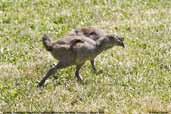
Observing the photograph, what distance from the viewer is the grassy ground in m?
9.20

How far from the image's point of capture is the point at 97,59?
38.2 ft

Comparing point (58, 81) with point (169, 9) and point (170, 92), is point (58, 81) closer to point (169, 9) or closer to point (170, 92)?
point (170, 92)

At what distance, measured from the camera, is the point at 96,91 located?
9.65 metres

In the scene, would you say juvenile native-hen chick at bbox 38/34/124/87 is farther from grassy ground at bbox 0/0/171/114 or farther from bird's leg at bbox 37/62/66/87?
grassy ground at bbox 0/0/171/114

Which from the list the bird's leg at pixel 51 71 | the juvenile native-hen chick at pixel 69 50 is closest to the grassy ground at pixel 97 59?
the bird's leg at pixel 51 71

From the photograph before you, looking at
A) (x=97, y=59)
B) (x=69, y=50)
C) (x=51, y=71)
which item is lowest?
(x=97, y=59)

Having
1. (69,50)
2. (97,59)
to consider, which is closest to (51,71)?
(69,50)

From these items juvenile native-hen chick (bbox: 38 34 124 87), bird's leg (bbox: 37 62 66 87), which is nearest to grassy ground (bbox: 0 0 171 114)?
bird's leg (bbox: 37 62 66 87)

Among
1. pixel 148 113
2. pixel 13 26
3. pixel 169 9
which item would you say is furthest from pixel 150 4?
→ pixel 148 113

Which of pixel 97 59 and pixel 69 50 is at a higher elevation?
pixel 69 50

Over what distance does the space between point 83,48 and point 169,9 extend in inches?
285

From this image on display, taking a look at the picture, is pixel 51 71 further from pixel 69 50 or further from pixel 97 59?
pixel 97 59

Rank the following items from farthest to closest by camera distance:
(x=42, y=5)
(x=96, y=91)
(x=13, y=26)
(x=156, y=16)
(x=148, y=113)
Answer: (x=42, y=5)
(x=156, y=16)
(x=13, y=26)
(x=96, y=91)
(x=148, y=113)

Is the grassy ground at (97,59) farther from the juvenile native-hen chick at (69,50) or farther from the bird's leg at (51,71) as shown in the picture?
the juvenile native-hen chick at (69,50)
